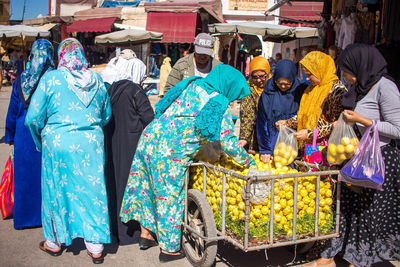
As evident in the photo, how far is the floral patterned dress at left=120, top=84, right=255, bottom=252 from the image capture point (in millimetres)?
3307

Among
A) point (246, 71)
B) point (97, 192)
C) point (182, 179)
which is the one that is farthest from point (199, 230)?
point (246, 71)

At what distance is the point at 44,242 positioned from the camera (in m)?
3.90

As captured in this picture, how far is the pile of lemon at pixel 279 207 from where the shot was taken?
307 centimetres

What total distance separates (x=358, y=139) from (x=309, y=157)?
0.51 metres

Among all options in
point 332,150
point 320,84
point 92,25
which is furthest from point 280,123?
point 92,25

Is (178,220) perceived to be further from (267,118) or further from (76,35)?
(76,35)

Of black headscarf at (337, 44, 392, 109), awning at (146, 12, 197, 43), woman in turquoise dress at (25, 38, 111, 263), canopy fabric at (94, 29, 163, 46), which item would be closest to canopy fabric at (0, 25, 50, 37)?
canopy fabric at (94, 29, 163, 46)

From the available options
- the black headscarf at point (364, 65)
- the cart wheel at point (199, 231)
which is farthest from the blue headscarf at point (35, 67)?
the black headscarf at point (364, 65)

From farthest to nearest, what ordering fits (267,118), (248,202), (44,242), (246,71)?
1. (246,71)
2. (267,118)
3. (44,242)
4. (248,202)

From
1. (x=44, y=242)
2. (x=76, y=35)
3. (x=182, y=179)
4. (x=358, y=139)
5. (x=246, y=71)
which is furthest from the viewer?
(x=76, y=35)

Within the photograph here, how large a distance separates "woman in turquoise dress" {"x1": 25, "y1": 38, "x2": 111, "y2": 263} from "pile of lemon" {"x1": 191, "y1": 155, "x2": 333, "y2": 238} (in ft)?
3.50


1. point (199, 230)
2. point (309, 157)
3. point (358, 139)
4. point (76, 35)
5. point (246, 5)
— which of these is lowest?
point (199, 230)

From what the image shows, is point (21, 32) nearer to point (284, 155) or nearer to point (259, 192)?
point (284, 155)

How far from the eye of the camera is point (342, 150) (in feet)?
10.3
